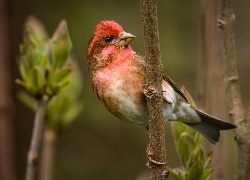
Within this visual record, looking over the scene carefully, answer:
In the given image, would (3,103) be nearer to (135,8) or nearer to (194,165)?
(194,165)

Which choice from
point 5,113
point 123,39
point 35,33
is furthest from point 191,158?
point 5,113

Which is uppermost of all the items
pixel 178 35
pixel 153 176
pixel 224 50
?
pixel 178 35

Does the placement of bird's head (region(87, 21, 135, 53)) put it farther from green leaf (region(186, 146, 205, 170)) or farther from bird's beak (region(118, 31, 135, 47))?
green leaf (region(186, 146, 205, 170))

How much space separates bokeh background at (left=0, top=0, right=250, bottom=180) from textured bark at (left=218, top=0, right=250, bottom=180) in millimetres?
3139

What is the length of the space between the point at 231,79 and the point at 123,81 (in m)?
0.71

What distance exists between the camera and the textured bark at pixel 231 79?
2.63 metres

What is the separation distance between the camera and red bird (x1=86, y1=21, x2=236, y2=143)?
3.18 m

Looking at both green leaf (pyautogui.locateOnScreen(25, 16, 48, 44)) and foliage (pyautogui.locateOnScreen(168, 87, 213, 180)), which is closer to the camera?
foliage (pyautogui.locateOnScreen(168, 87, 213, 180))

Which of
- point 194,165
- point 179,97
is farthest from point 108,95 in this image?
point 194,165

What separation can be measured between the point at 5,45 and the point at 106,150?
2.89 metres

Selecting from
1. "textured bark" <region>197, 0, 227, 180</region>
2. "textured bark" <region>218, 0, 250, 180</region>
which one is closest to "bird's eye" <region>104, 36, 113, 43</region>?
"textured bark" <region>197, 0, 227, 180</region>

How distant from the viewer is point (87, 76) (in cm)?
629

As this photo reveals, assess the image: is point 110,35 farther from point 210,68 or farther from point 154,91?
point 154,91

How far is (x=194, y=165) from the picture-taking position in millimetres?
2752
